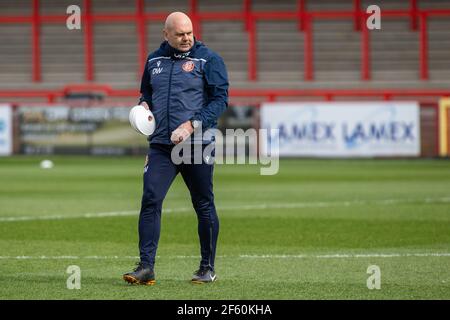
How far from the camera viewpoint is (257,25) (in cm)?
3841

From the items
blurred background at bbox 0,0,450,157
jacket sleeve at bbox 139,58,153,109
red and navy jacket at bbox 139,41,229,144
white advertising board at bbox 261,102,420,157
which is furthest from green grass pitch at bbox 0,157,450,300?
blurred background at bbox 0,0,450,157

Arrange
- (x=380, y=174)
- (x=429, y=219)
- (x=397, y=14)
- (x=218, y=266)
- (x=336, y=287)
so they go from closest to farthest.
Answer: (x=336, y=287) < (x=218, y=266) < (x=429, y=219) < (x=380, y=174) < (x=397, y=14)

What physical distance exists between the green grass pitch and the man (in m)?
0.50

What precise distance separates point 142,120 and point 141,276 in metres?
1.14

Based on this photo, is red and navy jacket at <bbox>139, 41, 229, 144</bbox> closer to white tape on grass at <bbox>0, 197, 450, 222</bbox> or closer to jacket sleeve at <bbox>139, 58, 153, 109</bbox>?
jacket sleeve at <bbox>139, 58, 153, 109</bbox>

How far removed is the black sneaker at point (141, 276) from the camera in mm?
7906

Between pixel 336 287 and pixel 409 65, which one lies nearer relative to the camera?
pixel 336 287

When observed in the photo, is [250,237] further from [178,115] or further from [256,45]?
[256,45]

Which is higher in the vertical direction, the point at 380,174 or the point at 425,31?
the point at 425,31

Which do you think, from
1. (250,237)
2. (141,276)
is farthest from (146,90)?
(250,237)

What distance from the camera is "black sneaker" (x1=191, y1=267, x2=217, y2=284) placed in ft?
26.7

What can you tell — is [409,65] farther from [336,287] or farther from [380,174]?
[336,287]
